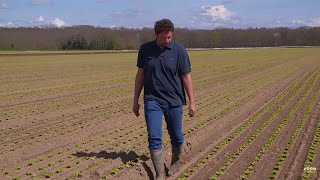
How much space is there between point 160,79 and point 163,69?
5.0 inches

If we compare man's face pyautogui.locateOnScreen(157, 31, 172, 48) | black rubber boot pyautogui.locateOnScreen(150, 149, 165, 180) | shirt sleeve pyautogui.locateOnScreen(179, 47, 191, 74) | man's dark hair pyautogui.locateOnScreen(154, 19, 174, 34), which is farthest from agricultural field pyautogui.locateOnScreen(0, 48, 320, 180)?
man's dark hair pyautogui.locateOnScreen(154, 19, 174, 34)

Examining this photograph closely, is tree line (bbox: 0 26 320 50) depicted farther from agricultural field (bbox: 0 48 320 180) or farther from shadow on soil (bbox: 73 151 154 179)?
shadow on soil (bbox: 73 151 154 179)

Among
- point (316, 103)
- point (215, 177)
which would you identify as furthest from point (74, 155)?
point (316, 103)

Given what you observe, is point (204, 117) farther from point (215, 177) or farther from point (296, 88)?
point (296, 88)

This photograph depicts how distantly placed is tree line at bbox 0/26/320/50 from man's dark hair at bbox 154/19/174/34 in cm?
8591

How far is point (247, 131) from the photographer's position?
27.5 feet

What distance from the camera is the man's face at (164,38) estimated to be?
4.70 metres

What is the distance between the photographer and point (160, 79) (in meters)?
4.88

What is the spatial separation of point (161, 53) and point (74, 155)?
2513 mm

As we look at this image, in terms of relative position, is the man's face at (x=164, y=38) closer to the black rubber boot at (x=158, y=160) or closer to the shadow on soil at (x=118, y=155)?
the black rubber boot at (x=158, y=160)

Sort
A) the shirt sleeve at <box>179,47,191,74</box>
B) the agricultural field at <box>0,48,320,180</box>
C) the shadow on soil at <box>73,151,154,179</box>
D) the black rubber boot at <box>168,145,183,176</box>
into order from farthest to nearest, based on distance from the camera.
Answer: the shadow on soil at <box>73,151,154,179</box> → the agricultural field at <box>0,48,320,180</box> → the black rubber boot at <box>168,145,183,176</box> → the shirt sleeve at <box>179,47,191,74</box>

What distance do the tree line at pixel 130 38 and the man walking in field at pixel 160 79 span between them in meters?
85.7

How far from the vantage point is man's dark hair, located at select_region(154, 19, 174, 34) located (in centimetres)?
468

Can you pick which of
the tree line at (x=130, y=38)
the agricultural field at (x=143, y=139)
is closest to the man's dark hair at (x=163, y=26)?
the agricultural field at (x=143, y=139)
